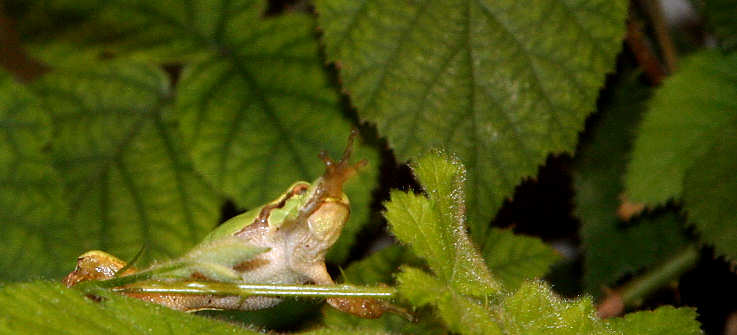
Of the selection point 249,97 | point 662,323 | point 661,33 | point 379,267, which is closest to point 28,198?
point 249,97

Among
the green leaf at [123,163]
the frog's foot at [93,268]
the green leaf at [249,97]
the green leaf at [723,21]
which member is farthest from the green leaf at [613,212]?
the frog's foot at [93,268]

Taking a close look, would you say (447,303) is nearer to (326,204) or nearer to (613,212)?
(326,204)

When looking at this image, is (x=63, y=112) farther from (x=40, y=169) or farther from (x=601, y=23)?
(x=601, y=23)

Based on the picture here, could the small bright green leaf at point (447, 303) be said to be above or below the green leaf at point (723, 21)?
above

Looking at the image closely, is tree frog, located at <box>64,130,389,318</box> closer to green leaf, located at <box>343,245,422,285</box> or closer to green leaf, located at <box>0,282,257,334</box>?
green leaf, located at <box>0,282,257,334</box>

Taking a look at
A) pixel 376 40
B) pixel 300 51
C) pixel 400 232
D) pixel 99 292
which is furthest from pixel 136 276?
pixel 300 51

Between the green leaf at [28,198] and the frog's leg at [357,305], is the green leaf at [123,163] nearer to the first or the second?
the green leaf at [28,198]
